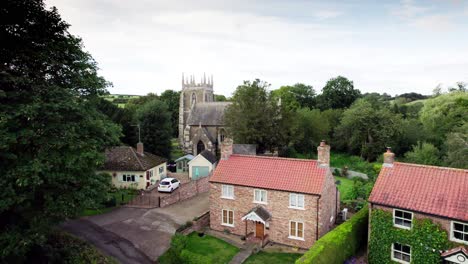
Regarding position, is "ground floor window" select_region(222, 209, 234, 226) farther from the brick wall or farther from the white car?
the white car

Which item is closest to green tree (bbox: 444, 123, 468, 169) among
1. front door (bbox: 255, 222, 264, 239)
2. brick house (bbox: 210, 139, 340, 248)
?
brick house (bbox: 210, 139, 340, 248)

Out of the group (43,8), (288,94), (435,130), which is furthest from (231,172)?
(288,94)

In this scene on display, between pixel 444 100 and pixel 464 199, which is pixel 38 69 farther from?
pixel 444 100

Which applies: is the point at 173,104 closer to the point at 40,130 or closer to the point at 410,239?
the point at 40,130

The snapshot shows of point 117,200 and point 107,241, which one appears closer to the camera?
point 107,241

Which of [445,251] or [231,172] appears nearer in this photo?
[445,251]

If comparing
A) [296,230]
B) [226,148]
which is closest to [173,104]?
[226,148]

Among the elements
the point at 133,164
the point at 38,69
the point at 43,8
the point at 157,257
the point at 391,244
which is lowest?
the point at 157,257
